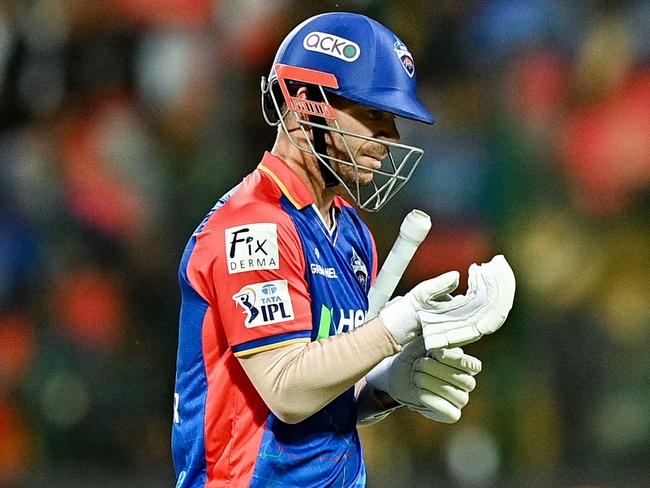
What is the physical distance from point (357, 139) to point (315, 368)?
393mm

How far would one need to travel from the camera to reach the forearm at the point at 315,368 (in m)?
A: 1.45

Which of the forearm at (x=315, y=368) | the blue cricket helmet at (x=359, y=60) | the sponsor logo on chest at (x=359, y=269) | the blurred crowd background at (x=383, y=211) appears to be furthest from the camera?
the blurred crowd background at (x=383, y=211)

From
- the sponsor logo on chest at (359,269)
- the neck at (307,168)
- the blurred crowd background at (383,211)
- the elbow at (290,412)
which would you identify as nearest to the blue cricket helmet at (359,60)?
the neck at (307,168)

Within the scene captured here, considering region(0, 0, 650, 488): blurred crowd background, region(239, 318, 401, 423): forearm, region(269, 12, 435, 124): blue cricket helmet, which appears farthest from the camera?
region(0, 0, 650, 488): blurred crowd background

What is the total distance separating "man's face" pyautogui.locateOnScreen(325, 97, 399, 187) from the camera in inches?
64.7

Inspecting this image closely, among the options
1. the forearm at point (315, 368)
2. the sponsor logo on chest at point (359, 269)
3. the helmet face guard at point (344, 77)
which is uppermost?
the helmet face guard at point (344, 77)

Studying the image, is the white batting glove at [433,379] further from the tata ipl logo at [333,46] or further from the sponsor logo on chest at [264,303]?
the tata ipl logo at [333,46]

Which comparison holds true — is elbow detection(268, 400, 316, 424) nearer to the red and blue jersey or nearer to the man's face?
the red and blue jersey

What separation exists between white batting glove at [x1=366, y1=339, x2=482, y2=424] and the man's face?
30 centimetres

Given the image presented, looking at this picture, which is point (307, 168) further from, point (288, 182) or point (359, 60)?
point (359, 60)

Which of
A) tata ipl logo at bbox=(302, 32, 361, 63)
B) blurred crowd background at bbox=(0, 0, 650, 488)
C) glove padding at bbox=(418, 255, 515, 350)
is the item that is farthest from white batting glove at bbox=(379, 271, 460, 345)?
blurred crowd background at bbox=(0, 0, 650, 488)

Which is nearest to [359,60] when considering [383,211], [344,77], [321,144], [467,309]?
[344,77]

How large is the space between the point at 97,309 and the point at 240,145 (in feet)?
2.27

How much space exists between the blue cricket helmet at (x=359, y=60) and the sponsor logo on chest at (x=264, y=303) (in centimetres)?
33
